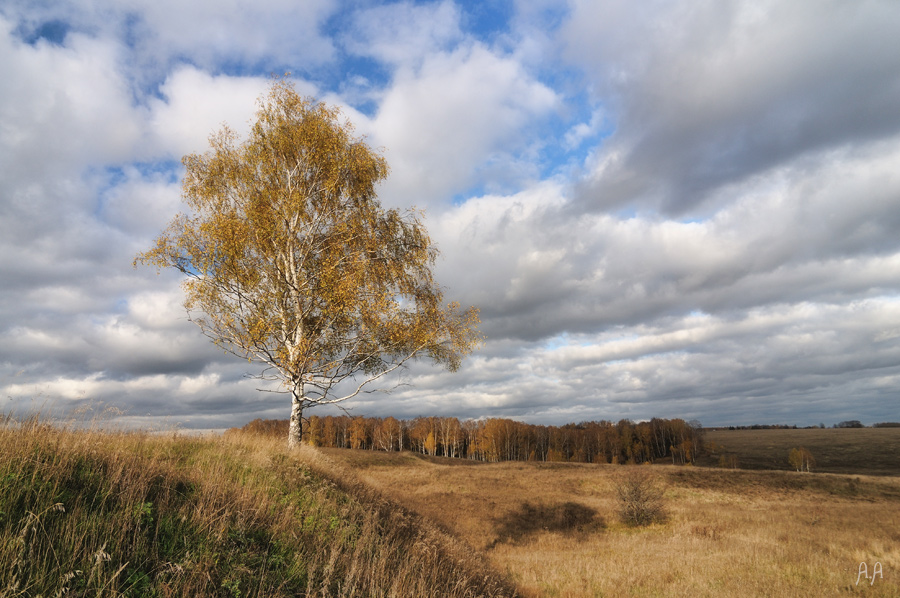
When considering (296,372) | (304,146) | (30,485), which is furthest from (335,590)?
(304,146)

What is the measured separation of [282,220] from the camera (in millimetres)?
14383

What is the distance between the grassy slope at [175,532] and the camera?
4.18m

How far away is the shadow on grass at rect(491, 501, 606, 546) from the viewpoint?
84.1 feet

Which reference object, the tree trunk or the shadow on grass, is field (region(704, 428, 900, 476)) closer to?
the shadow on grass

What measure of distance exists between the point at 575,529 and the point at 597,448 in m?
110

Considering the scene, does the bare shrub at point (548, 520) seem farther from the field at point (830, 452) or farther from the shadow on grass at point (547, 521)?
the field at point (830, 452)

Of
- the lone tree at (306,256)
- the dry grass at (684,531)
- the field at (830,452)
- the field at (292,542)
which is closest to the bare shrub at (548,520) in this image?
the dry grass at (684,531)

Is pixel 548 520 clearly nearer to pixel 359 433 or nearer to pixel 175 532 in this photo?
pixel 175 532

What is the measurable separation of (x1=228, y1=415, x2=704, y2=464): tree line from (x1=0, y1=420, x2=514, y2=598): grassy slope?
4597 inches

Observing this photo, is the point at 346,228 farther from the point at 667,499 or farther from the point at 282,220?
the point at 667,499

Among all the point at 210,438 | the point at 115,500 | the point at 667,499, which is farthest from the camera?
the point at 667,499

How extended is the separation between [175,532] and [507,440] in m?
124

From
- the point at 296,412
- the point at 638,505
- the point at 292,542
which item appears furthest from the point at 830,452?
the point at 292,542

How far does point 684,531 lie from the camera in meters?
24.7
